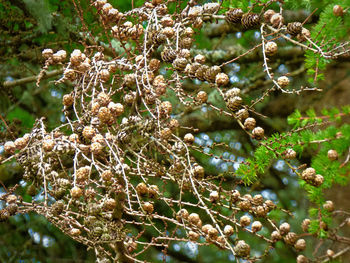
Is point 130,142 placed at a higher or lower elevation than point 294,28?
lower

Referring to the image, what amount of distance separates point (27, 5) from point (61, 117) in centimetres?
89

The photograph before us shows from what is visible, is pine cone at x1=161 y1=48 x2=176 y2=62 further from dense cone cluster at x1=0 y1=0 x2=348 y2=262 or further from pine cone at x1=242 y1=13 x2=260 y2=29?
pine cone at x1=242 y1=13 x2=260 y2=29

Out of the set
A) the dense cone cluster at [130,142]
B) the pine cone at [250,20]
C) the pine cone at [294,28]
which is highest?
the pine cone at [250,20]

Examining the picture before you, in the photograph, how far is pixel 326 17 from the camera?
57.0 inches

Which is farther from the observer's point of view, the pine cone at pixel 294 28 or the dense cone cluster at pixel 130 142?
the pine cone at pixel 294 28

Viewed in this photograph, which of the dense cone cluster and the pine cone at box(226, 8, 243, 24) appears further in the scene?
the pine cone at box(226, 8, 243, 24)

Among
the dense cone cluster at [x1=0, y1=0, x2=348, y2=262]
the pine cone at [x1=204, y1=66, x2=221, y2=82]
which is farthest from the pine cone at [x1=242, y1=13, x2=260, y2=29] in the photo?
the pine cone at [x1=204, y1=66, x2=221, y2=82]

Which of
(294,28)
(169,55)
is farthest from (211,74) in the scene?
(294,28)

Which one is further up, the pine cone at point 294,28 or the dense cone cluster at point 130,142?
the pine cone at point 294,28

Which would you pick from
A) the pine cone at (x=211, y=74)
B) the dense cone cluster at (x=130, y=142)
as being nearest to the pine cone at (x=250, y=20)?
the dense cone cluster at (x=130, y=142)

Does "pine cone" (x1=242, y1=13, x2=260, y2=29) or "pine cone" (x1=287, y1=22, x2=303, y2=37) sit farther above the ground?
"pine cone" (x1=242, y1=13, x2=260, y2=29)

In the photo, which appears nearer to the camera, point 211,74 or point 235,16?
point 211,74

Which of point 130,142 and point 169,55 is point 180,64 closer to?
point 169,55

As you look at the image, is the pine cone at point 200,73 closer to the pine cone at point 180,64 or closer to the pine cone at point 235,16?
the pine cone at point 180,64
